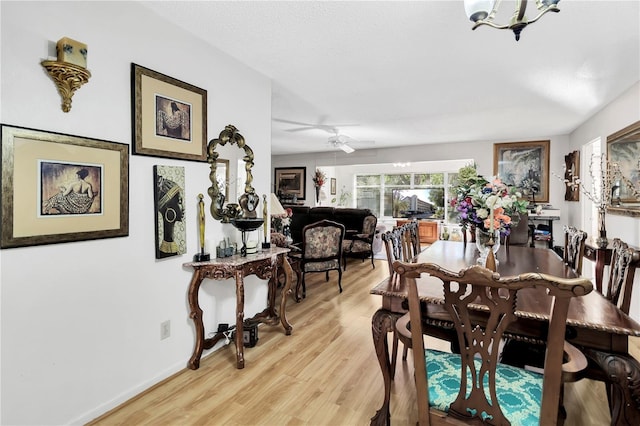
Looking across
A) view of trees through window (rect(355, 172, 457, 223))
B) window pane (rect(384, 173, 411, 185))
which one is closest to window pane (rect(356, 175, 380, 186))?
view of trees through window (rect(355, 172, 457, 223))

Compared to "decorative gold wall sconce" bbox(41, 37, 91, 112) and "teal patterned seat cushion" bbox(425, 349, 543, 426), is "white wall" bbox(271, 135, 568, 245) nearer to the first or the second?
"teal patterned seat cushion" bbox(425, 349, 543, 426)

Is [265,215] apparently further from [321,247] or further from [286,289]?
[321,247]

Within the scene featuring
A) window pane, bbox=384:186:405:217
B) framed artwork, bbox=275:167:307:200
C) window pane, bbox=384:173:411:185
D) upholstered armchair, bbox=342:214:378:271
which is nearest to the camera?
upholstered armchair, bbox=342:214:378:271

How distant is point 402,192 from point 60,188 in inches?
361

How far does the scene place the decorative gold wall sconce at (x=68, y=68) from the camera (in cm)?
156

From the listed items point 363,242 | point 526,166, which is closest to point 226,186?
point 363,242

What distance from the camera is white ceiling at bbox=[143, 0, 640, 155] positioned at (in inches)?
79.5

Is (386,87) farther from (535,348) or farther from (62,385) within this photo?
(62,385)

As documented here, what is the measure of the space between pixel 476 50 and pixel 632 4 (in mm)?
889

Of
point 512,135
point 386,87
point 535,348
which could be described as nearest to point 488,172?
point 512,135

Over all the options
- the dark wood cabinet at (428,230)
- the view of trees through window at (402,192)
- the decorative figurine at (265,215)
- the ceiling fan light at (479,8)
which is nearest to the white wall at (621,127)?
the ceiling fan light at (479,8)

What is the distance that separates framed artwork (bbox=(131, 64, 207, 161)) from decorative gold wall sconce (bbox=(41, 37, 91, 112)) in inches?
13.3

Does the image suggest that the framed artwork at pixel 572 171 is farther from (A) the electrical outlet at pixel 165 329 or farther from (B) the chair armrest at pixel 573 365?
(A) the electrical outlet at pixel 165 329

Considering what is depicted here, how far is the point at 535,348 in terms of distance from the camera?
2.03 m
